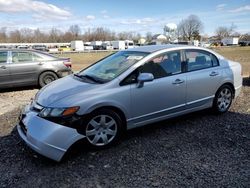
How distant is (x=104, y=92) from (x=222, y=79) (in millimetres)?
2724

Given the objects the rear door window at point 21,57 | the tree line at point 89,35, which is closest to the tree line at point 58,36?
the tree line at point 89,35

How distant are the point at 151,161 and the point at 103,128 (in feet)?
2.85

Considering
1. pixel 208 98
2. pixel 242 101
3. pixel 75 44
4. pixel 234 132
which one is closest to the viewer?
pixel 234 132

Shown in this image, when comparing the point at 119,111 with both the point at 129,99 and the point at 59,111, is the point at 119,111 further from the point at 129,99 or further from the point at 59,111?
the point at 59,111

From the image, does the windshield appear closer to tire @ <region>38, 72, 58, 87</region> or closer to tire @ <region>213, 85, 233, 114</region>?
tire @ <region>213, 85, 233, 114</region>

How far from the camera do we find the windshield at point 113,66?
445 centimetres

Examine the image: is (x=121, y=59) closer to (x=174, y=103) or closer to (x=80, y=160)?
(x=174, y=103)

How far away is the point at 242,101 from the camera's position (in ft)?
22.0

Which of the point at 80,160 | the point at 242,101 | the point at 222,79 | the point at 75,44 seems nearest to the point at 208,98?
the point at 222,79

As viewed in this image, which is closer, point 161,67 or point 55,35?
point 161,67

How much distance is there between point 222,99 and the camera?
565 cm

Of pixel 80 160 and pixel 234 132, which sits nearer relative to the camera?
pixel 80 160

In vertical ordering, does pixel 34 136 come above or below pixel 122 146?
above

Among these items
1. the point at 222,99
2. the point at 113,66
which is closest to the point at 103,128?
the point at 113,66
